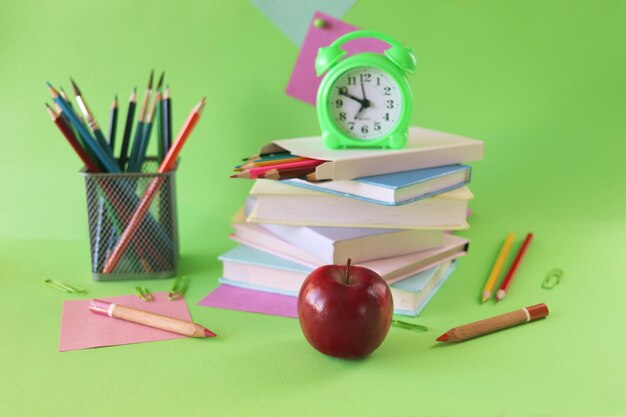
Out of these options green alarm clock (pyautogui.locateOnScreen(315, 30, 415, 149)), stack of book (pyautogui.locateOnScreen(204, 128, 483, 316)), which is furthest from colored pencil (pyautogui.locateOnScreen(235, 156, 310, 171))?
green alarm clock (pyautogui.locateOnScreen(315, 30, 415, 149))

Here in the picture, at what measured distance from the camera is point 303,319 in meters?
0.97

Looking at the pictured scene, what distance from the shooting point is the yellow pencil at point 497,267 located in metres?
1.19

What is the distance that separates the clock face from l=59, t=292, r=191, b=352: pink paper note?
392 mm

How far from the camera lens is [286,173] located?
3.63 feet

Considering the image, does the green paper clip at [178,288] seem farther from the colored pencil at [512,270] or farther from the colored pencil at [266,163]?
the colored pencil at [512,270]

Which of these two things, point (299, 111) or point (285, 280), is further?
point (299, 111)

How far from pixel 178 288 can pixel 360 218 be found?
1.04 ft

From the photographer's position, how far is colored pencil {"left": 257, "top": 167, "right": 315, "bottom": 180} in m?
1.05

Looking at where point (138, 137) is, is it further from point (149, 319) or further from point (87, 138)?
point (149, 319)

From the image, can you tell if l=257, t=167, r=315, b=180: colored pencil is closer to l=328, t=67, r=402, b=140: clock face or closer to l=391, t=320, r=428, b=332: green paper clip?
l=328, t=67, r=402, b=140: clock face

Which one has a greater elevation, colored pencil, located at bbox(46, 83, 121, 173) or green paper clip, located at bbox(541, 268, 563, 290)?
colored pencil, located at bbox(46, 83, 121, 173)

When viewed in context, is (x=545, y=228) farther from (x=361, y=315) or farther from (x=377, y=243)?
(x=361, y=315)

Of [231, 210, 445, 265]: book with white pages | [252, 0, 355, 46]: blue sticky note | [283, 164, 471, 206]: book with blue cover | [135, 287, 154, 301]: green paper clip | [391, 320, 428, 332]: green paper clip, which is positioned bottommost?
[135, 287, 154, 301]: green paper clip

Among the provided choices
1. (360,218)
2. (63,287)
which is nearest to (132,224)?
(63,287)
